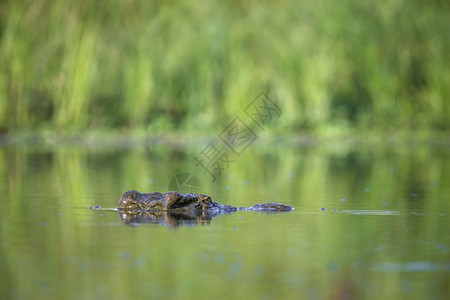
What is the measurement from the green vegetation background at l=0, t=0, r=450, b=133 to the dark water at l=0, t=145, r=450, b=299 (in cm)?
963

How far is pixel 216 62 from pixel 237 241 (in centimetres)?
1769

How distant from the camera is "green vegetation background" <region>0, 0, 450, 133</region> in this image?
24.3 m

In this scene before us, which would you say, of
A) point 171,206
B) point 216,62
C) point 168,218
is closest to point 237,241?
point 168,218

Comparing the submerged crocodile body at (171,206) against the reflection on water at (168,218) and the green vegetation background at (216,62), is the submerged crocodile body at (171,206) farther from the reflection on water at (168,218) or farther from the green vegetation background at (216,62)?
the green vegetation background at (216,62)

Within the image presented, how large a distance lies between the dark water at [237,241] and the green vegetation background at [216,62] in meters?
9.63

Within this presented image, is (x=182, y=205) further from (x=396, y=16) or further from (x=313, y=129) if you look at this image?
(x=396, y=16)

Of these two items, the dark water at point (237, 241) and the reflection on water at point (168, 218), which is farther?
the reflection on water at point (168, 218)

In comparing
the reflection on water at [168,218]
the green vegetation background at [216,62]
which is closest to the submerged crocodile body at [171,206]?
the reflection on water at [168,218]

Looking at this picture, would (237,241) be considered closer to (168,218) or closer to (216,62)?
(168,218)

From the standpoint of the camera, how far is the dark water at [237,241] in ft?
19.5

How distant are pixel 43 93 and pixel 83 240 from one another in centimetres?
1767

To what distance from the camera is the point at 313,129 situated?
83.9 feet

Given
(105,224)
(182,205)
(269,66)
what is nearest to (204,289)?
(105,224)

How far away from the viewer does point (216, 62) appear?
25172 mm
